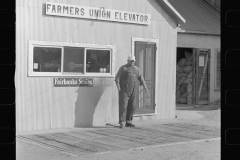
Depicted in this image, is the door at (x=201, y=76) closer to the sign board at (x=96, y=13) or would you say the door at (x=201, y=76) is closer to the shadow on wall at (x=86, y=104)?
the sign board at (x=96, y=13)

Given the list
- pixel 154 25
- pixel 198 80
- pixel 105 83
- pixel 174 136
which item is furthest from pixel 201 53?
pixel 174 136

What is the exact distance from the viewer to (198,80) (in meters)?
17.9

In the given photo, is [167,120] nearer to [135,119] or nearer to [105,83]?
[135,119]

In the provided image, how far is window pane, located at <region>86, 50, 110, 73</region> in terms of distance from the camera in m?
11.4

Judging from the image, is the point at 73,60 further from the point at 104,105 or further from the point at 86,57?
the point at 104,105

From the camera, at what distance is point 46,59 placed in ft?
34.3

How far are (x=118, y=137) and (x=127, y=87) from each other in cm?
191

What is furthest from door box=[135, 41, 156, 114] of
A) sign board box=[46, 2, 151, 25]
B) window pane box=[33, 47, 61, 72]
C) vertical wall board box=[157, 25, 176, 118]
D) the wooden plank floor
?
window pane box=[33, 47, 61, 72]

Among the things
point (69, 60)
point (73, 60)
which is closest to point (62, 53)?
point (69, 60)

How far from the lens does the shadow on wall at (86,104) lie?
36.4 feet

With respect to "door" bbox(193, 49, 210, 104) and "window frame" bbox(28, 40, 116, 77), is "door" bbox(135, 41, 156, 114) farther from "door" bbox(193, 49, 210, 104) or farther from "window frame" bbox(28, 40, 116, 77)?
"door" bbox(193, 49, 210, 104)

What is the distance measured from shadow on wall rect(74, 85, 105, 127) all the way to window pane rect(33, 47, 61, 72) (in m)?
0.94
